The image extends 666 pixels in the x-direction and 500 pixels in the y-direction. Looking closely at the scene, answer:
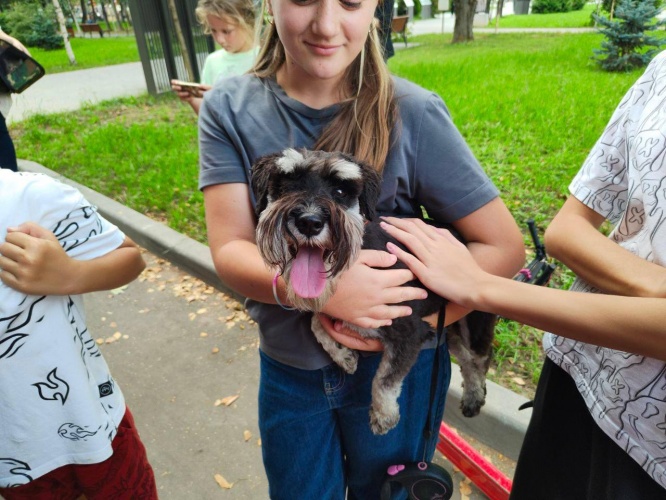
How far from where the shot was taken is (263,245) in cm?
155

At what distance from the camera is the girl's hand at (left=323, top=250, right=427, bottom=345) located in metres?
1.57

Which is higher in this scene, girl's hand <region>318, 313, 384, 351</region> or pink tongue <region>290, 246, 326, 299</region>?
pink tongue <region>290, 246, 326, 299</region>

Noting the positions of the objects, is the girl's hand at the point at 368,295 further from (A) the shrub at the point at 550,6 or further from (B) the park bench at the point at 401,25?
(A) the shrub at the point at 550,6

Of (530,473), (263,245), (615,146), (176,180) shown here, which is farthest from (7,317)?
(176,180)

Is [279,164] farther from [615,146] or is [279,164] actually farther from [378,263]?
[615,146]

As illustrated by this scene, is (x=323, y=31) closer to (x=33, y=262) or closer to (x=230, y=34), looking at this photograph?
(x=33, y=262)

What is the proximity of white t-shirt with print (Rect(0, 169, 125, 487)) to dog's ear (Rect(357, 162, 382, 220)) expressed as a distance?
1110 millimetres

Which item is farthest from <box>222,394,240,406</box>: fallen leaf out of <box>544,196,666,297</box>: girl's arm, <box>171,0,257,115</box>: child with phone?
<box>171,0,257,115</box>: child with phone

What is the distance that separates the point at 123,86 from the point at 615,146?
16011mm

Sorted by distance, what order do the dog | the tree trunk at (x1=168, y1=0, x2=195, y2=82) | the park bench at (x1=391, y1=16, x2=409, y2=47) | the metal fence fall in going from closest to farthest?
the dog
the tree trunk at (x1=168, y1=0, x2=195, y2=82)
the metal fence
the park bench at (x1=391, y1=16, x2=409, y2=47)

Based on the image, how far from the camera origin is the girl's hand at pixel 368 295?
5.16 ft

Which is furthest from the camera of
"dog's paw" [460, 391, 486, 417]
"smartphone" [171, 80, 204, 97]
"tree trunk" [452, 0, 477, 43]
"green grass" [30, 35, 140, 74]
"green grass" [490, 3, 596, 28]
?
"green grass" [490, 3, 596, 28]

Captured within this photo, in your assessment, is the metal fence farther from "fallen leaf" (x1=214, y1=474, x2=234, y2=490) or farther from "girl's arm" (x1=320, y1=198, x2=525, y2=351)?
"girl's arm" (x1=320, y1=198, x2=525, y2=351)

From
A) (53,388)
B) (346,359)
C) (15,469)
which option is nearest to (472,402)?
(346,359)
